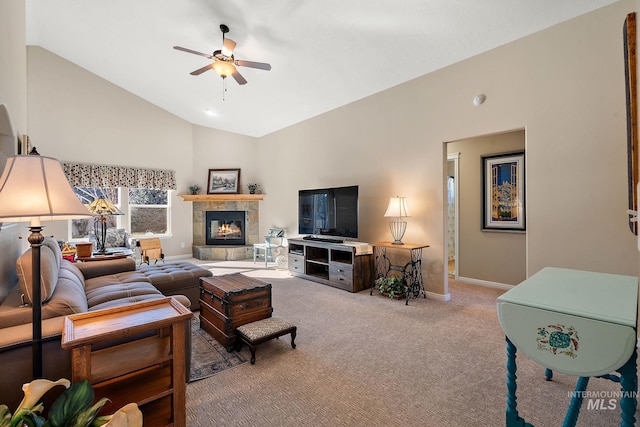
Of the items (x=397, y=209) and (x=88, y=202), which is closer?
(x=397, y=209)

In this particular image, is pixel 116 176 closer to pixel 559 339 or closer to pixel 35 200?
pixel 35 200

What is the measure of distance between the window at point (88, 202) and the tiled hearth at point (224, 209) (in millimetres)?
1416

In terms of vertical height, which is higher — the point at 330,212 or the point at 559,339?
the point at 330,212

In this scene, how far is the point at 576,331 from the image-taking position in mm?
1133

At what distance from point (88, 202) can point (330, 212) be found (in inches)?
204

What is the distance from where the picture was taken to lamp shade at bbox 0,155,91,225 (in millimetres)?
1174

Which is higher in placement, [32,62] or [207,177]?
[32,62]

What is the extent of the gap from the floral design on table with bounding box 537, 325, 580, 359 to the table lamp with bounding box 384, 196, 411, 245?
9.36ft

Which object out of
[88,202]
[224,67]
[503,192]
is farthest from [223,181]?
[503,192]

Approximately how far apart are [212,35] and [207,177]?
4082mm

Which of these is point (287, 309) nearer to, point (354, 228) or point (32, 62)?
point (354, 228)

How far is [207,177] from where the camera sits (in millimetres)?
7508

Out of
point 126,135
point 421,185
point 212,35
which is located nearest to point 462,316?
point 421,185

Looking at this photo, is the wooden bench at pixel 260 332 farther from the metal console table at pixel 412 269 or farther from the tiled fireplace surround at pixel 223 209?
the tiled fireplace surround at pixel 223 209
